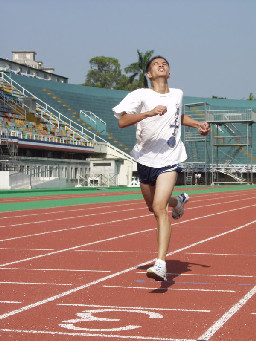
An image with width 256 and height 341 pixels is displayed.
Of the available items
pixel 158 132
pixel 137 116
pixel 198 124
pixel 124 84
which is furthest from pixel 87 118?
pixel 137 116

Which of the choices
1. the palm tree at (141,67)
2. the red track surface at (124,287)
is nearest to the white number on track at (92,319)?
the red track surface at (124,287)

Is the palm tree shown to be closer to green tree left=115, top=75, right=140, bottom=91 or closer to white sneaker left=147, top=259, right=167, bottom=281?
green tree left=115, top=75, right=140, bottom=91

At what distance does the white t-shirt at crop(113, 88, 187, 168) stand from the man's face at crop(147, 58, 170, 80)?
0.17m

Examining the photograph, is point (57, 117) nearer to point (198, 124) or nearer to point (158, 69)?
point (198, 124)

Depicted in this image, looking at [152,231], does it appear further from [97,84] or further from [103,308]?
[97,84]

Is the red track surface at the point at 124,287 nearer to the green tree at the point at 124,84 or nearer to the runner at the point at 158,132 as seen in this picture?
the runner at the point at 158,132

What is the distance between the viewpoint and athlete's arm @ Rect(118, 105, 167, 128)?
6402mm

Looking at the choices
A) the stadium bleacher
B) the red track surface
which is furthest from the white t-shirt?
the stadium bleacher

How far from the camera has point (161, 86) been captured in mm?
7020

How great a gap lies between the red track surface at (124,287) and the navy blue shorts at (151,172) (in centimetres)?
103

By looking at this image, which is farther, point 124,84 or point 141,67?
point 124,84

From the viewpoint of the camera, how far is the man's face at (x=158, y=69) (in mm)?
7000

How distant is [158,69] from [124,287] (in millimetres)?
2231

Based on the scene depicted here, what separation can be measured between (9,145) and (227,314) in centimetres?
4279
